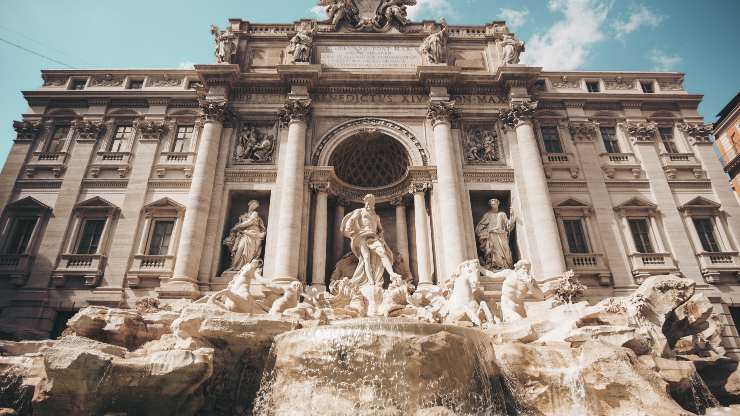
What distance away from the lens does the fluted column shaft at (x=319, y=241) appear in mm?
16047

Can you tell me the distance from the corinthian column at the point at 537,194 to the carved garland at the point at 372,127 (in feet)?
14.7

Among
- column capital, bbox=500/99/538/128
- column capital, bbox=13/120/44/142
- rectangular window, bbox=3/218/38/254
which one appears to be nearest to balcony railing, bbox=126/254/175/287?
rectangular window, bbox=3/218/38/254

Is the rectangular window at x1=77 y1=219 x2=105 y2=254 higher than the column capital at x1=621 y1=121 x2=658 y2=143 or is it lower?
lower

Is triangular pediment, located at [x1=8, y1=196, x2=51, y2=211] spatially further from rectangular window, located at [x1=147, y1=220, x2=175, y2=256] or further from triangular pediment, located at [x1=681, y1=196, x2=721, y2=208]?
triangular pediment, located at [x1=681, y1=196, x2=721, y2=208]

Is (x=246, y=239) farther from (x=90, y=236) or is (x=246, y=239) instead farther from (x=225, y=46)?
(x=225, y=46)

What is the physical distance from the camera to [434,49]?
2006 centimetres

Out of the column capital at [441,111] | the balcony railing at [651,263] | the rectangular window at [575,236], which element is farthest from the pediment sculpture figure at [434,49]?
the balcony railing at [651,263]

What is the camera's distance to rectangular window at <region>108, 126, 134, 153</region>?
19.6 metres

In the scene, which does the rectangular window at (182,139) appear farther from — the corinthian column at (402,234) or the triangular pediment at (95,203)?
the corinthian column at (402,234)

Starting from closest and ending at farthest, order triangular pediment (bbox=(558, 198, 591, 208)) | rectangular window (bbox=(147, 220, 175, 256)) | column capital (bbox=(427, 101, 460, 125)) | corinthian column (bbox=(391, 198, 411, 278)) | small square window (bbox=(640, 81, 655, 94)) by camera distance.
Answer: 1. rectangular window (bbox=(147, 220, 175, 256))
2. corinthian column (bbox=(391, 198, 411, 278))
3. triangular pediment (bbox=(558, 198, 591, 208))
4. column capital (bbox=(427, 101, 460, 125))
5. small square window (bbox=(640, 81, 655, 94))

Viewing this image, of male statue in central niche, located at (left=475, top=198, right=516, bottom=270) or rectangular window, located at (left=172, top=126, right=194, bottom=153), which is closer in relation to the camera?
male statue in central niche, located at (left=475, top=198, right=516, bottom=270)

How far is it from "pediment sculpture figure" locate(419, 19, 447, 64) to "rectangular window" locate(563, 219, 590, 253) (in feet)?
32.7

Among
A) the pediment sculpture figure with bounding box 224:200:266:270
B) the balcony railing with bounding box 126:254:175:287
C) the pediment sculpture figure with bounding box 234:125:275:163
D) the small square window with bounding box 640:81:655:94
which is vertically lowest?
the balcony railing with bounding box 126:254:175:287

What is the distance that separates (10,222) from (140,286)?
7.24 meters
